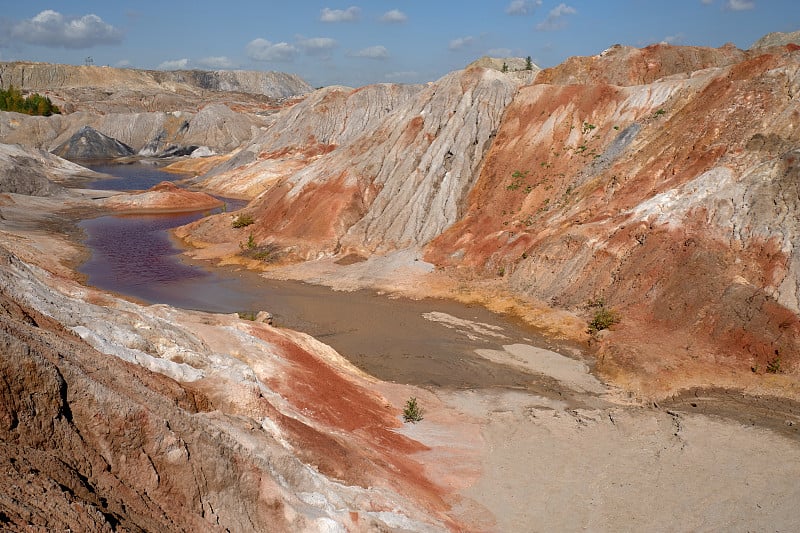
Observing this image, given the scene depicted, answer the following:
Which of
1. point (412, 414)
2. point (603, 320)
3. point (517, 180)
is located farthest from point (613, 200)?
point (412, 414)

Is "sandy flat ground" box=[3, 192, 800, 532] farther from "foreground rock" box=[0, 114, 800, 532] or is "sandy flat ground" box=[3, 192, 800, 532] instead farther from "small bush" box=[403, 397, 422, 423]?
"small bush" box=[403, 397, 422, 423]

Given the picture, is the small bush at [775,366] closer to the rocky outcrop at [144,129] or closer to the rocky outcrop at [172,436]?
the rocky outcrop at [172,436]

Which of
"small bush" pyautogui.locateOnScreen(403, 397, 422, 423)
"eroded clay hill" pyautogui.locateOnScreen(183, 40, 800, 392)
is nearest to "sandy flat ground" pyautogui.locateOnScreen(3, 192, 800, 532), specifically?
"small bush" pyautogui.locateOnScreen(403, 397, 422, 423)

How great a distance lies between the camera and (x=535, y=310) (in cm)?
2412

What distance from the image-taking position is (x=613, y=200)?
88.7 ft

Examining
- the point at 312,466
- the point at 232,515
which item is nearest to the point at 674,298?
the point at 312,466

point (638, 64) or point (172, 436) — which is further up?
point (638, 64)

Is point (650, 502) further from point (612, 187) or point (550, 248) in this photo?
point (612, 187)

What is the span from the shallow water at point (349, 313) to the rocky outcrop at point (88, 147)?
62415mm

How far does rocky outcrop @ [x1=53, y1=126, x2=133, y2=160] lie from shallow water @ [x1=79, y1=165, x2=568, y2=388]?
6241 centimetres

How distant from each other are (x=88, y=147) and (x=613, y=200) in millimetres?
87325

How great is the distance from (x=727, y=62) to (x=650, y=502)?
37.0 meters

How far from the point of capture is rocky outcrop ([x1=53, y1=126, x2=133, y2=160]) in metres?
90.7

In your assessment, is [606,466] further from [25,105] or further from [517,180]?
[25,105]
